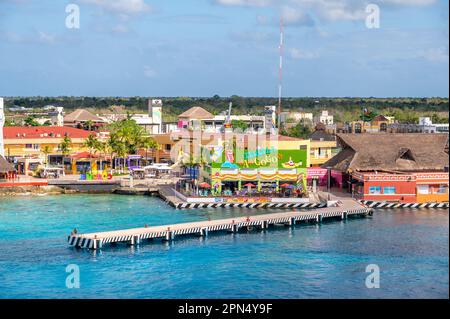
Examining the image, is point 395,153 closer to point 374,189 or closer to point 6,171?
point 374,189

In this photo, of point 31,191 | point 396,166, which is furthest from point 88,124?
point 396,166

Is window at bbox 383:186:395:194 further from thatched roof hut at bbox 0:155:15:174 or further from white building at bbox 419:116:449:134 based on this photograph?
white building at bbox 419:116:449:134

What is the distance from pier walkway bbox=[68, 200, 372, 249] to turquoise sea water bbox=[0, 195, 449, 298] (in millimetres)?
695

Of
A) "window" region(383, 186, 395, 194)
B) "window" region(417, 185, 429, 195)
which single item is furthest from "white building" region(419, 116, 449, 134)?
"window" region(383, 186, 395, 194)

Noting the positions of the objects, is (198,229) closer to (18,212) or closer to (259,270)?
(259,270)

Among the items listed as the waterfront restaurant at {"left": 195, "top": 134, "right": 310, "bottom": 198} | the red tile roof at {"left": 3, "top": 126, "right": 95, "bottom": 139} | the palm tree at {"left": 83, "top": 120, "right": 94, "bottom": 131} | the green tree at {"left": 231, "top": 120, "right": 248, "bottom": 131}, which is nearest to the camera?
the waterfront restaurant at {"left": 195, "top": 134, "right": 310, "bottom": 198}

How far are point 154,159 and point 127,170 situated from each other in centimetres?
503

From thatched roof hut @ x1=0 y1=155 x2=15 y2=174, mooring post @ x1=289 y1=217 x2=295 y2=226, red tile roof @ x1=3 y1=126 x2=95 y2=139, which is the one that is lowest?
mooring post @ x1=289 y1=217 x2=295 y2=226

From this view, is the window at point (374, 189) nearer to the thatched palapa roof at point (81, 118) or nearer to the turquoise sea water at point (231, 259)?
the turquoise sea water at point (231, 259)

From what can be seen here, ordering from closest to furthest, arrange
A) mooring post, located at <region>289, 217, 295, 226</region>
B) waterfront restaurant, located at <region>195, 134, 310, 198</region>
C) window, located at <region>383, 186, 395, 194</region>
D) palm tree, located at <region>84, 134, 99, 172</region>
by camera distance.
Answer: mooring post, located at <region>289, 217, 295, 226</region> < window, located at <region>383, 186, 395, 194</region> < waterfront restaurant, located at <region>195, 134, 310, 198</region> < palm tree, located at <region>84, 134, 99, 172</region>

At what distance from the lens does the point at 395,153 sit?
5519 cm

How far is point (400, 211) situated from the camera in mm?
48781

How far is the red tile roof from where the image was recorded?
7138 centimetres
